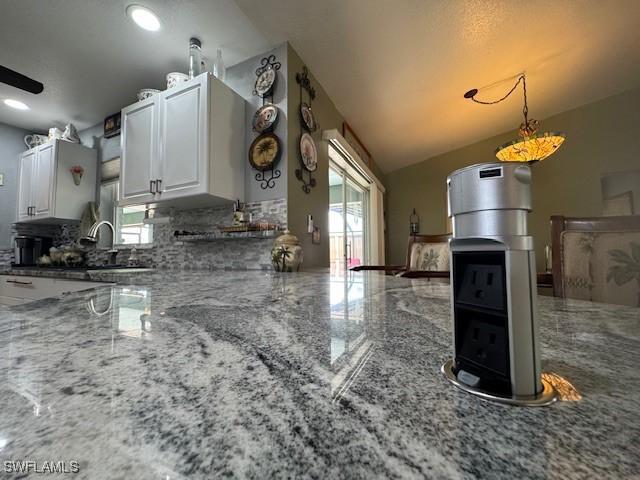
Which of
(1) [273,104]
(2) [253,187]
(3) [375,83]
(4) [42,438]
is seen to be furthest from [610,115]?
(4) [42,438]

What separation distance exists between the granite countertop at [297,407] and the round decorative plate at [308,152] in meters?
1.89

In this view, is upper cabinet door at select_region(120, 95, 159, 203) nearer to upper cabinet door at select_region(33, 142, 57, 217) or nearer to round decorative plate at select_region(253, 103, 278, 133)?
round decorative plate at select_region(253, 103, 278, 133)

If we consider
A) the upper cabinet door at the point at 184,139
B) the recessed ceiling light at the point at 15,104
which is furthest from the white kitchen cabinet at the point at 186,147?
the recessed ceiling light at the point at 15,104

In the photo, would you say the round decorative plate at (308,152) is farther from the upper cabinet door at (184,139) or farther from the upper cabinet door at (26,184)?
the upper cabinet door at (26,184)

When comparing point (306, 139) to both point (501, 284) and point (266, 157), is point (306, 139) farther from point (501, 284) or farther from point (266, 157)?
point (501, 284)

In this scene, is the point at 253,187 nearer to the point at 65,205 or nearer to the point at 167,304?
the point at 167,304

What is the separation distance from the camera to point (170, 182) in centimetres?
203

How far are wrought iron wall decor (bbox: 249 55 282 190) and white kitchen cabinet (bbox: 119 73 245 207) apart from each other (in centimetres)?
16

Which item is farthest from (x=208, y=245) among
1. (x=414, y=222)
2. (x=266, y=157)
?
(x=414, y=222)

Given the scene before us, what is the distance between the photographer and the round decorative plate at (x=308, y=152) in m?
2.15

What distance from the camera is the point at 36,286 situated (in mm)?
2107

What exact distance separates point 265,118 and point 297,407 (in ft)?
6.96

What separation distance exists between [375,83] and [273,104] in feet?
3.29

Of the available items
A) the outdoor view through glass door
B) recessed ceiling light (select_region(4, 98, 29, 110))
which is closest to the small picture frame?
recessed ceiling light (select_region(4, 98, 29, 110))
